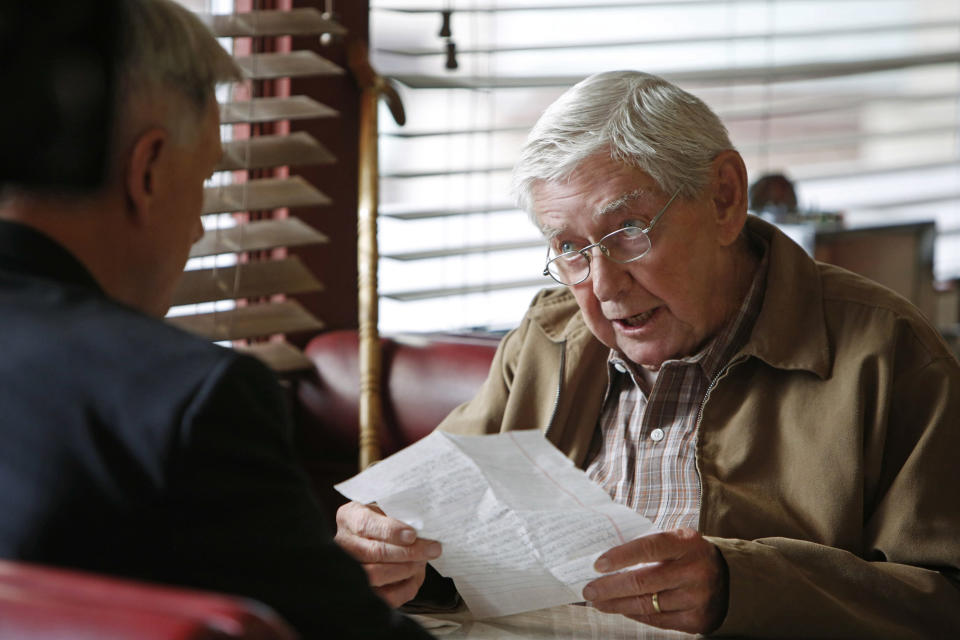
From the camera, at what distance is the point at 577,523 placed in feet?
4.44

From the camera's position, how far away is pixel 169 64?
98cm

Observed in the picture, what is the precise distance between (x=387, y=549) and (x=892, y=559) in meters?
0.70

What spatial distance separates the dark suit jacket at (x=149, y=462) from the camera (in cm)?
76

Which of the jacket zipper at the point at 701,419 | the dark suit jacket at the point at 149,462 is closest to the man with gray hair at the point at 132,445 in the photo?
the dark suit jacket at the point at 149,462

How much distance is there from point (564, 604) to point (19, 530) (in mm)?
900

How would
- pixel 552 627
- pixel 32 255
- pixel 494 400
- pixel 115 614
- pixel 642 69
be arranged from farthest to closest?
1. pixel 642 69
2. pixel 494 400
3. pixel 552 627
4. pixel 32 255
5. pixel 115 614

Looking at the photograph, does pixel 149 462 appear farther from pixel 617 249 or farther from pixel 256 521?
pixel 617 249

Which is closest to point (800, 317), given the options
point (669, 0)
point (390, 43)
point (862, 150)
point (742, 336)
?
point (742, 336)

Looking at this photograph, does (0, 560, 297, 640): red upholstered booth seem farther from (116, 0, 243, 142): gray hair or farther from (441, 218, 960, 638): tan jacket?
(441, 218, 960, 638): tan jacket

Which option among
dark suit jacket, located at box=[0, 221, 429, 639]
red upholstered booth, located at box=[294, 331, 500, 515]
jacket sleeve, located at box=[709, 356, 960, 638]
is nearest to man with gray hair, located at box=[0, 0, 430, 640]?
dark suit jacket, located at box=[0, 221, 429, 639]

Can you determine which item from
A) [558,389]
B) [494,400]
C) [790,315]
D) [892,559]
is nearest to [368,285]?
[494,400]

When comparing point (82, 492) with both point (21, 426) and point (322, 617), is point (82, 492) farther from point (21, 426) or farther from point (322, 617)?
point (322, 617)

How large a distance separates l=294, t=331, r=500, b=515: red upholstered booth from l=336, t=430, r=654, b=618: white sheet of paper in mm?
992

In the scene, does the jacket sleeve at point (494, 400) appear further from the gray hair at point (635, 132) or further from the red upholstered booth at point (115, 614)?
the red upholstered booth at point (115, 614)
